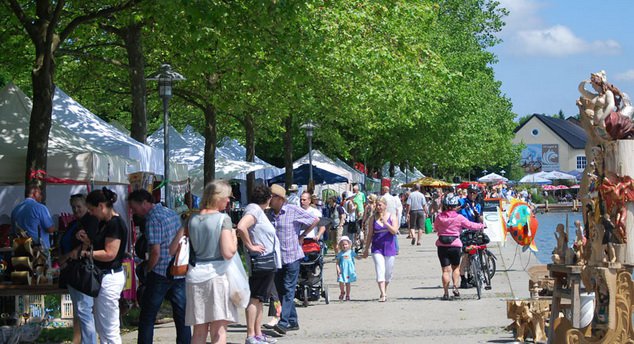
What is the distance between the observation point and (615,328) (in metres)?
9.19

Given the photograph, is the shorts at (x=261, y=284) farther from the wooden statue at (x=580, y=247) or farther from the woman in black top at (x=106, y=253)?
the wooden statue at (x=580, y=247)

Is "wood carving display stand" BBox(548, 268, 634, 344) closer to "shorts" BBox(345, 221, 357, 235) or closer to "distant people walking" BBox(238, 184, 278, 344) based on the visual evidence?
"distant people walking" BBox(238, 184, 278, 344)

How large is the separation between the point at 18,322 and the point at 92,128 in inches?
274

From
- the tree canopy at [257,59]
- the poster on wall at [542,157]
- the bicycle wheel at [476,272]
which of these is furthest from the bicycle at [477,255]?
the poster on wall at [542,157]

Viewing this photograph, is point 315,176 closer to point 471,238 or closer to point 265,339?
point 471,238

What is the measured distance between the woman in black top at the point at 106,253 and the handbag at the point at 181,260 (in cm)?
48

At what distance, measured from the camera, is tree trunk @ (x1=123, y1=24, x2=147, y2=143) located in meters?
20.3

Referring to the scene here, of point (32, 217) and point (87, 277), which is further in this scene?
point (32, 217)

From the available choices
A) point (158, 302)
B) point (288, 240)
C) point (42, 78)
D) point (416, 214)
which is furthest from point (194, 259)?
point (416, 214)

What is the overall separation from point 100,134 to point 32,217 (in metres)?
4.49

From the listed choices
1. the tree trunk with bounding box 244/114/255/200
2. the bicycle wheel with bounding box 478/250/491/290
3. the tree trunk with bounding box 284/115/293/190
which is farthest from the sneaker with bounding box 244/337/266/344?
the tree trunk with bounding box 284/115/293/190

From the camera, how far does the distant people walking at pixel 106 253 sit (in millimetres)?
9227

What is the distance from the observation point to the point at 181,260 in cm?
953

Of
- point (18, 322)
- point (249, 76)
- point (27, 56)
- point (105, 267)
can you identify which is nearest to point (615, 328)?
point (105, 267)
